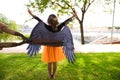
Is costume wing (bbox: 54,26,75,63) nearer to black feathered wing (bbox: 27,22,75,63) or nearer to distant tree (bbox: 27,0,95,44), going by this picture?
black feathered wing (bbox: 27,22,75,63)

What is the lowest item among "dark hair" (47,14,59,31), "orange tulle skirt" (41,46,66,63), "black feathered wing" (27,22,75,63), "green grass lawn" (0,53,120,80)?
"green grass lawn" (0,53,120,80)

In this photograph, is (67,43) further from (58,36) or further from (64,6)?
(64,6)

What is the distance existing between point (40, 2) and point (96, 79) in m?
16.6

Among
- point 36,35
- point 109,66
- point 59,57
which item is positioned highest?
point 36,35

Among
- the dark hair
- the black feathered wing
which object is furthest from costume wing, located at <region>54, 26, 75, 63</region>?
the dark hair

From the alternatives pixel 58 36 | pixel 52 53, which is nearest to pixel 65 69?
pixel 52 53

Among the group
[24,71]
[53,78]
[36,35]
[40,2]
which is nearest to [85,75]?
[53,78]

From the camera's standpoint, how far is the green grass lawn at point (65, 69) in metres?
7.51

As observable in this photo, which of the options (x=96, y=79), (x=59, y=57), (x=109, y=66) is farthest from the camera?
(x=109, y=66)

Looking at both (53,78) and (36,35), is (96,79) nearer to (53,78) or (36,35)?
(53,78)

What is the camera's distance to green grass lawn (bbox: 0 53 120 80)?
24.6 ft

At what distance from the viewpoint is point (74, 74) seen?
7.77 metres

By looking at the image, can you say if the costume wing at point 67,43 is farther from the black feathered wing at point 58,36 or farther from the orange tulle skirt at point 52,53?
the orange tulle skirt at point 52,53

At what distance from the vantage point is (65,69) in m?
8.41
